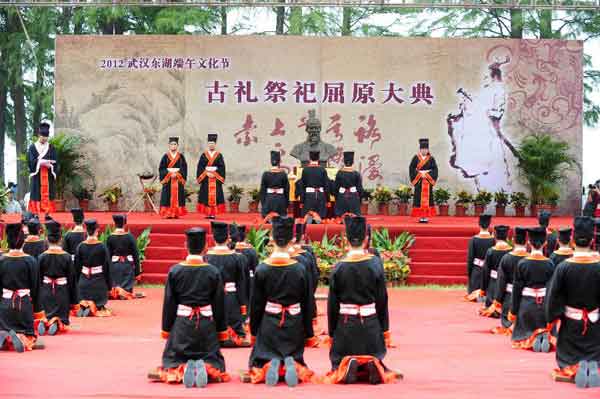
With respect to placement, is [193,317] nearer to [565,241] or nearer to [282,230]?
[282,230]

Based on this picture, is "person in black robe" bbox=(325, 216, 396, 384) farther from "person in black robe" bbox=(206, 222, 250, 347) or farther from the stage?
the stage

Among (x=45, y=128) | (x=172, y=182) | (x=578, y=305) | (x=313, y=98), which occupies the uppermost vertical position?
(x=313, y=98)

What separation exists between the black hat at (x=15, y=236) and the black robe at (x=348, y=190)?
783 cm

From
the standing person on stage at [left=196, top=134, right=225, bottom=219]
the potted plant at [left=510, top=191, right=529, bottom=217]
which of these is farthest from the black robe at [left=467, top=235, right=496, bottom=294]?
the potted plant at [left=510, top=191, right=529, bottom=217]

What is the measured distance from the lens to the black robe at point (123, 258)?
13.5 metres

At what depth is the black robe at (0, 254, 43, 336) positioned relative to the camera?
9047 mm

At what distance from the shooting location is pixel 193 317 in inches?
295

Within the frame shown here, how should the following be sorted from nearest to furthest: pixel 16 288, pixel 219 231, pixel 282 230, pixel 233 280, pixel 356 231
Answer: pixel 356 231, pixel 282 230, pixel 219 231, pixel 16 288, pixel 233 280

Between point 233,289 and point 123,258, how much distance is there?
14.2 ft

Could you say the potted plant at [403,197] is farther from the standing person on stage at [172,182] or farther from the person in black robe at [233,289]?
the person in black robe at [233,289]

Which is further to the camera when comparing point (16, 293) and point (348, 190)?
point (348, 190)

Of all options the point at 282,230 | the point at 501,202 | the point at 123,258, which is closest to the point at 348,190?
the point at 123,258

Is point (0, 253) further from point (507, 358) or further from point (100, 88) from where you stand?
point (100, 88)

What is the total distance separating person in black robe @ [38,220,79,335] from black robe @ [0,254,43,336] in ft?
4.43
